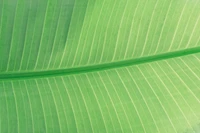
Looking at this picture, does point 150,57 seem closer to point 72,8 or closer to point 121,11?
point 121,11

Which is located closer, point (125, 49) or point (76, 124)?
point (76, 124)

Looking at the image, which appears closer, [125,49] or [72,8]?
[72,8]

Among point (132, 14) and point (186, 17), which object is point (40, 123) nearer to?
point (132, 14)

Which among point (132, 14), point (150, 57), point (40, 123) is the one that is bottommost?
point (40, 123)

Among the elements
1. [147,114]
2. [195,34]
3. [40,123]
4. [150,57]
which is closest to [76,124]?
[40,123]

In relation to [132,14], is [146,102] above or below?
below

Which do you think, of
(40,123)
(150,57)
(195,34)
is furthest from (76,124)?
(195,34)
